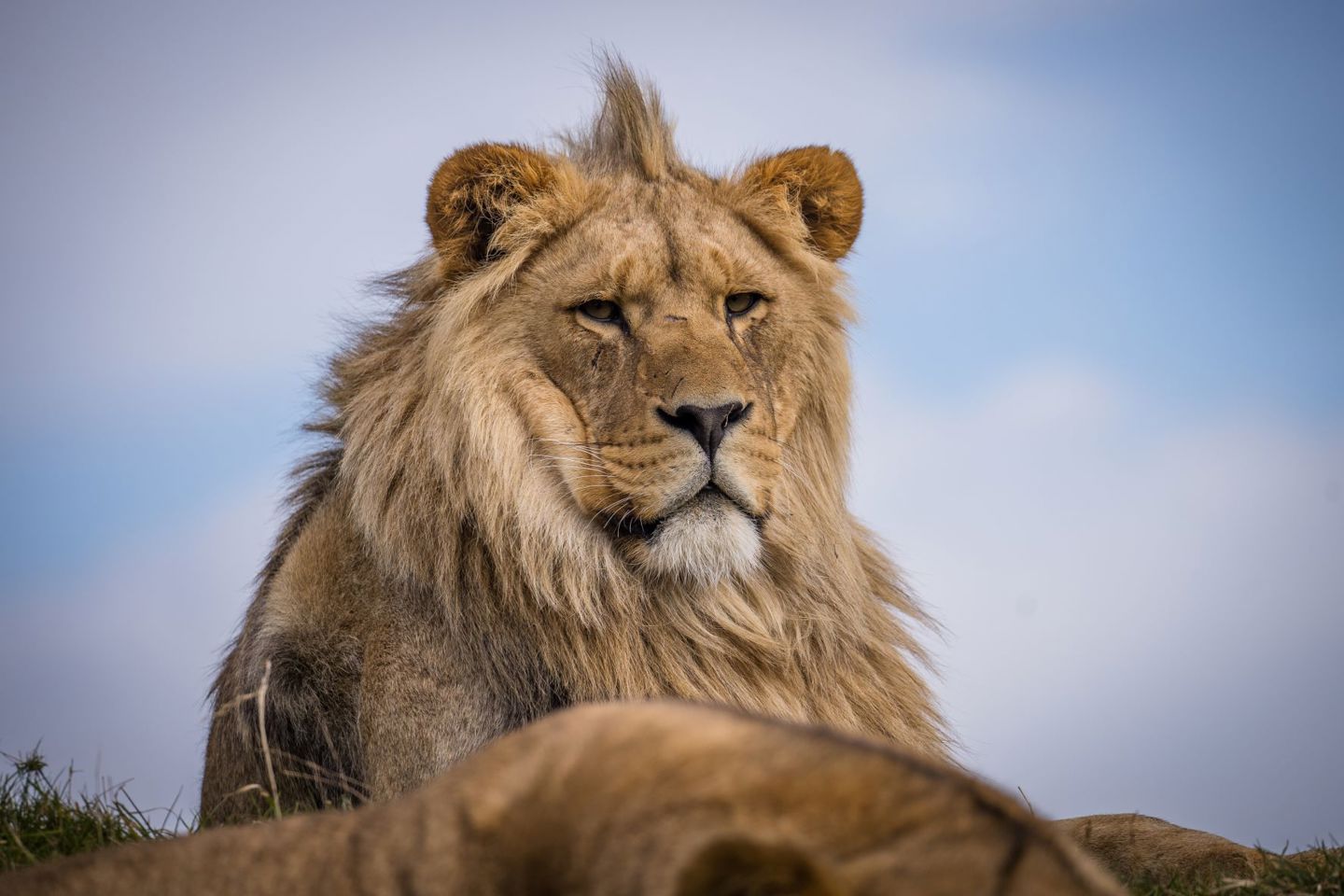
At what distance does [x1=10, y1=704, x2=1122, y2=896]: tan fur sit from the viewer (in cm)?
167

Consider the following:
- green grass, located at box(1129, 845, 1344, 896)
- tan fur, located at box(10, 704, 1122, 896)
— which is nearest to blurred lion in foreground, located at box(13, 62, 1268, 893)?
green grass, located at box(1129, 845, 1344, 896)

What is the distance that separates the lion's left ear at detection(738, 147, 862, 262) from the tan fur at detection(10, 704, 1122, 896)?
136 inches

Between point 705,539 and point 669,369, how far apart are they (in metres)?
0.56

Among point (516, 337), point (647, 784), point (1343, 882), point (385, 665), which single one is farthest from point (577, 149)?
point (647, 784)

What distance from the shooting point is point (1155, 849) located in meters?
4.75

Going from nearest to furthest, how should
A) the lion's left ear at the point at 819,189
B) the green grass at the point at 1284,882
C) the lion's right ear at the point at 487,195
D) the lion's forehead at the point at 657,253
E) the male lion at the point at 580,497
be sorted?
the green grass at the point at 1284,882, the male lion at the point at 580,497, the lion's forehead at the point at 657,253, the lion's right ear at the point at 487,195, the lion's left ear at the point at 819,189

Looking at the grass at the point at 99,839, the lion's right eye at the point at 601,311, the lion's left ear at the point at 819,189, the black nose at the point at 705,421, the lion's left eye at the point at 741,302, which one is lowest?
the grass at the point at 99,839

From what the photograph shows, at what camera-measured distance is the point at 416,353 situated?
5055 mm

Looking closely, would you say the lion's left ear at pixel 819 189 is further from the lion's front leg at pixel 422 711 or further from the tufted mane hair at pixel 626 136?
the lion's front leg at pixel 422 711

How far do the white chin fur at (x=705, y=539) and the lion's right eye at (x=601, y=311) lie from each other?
757 millimetres

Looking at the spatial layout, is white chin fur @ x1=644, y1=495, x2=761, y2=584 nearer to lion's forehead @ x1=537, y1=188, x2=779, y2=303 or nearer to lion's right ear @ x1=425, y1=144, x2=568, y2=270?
lion's forehead @ x1=537, y1=188, x2=779, y2=303

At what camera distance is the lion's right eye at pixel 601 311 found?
4711mm

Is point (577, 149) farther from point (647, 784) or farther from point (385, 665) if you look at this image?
point (647, 784)

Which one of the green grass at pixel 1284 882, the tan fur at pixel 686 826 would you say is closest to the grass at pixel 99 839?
the green grass at pixel 1284 882
